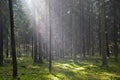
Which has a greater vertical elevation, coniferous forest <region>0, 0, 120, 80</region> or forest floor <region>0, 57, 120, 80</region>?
coniferous forest <region>0, 0, 120, 80</region>

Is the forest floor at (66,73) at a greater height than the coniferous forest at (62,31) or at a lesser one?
lesser

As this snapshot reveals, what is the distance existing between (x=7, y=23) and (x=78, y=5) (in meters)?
18.5

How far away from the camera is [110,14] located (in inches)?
1763

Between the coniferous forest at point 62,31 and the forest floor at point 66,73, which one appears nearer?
the forest floor at point 66,73

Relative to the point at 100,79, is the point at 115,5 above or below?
above

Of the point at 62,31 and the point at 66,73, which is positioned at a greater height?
the point at 62,31

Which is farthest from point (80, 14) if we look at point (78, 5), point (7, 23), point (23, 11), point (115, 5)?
point (7, 23)

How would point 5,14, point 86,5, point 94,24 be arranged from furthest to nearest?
1. point 94,24
2. point 86,5
3. point 5,14

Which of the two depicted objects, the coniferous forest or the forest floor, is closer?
the forest floor

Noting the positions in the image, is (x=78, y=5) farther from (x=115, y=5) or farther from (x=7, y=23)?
(x=7, y=23)

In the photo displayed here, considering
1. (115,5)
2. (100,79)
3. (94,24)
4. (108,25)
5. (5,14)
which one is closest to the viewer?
(100,79)

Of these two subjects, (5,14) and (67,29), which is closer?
(5,14)

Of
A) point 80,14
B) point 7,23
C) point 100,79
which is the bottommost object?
point 100,79

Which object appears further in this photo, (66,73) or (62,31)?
(62,31)
